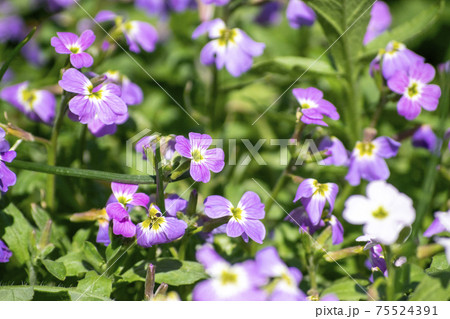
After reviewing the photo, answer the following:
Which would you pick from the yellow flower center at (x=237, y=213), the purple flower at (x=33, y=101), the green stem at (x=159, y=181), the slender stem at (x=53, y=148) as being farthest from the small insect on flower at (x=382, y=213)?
the purple flower at (x=33, y=101)

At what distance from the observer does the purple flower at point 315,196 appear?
2008 millimetres

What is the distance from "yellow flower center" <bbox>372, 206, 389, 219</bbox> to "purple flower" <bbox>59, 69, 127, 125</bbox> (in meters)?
0.97

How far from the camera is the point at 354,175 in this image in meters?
2.26

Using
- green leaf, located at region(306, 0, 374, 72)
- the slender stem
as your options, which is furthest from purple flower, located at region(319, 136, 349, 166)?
the slender stem

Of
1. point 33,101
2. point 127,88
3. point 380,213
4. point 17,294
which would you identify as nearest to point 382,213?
point 380,213

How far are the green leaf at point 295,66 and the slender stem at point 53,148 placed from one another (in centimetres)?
93

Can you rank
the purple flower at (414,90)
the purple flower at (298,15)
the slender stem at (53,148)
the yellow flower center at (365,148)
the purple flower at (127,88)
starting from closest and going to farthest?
the slender stem at (53,148), the purple flower at (414,90), the yellow flower center at (365,148), the purple flower at (127,88), the purple flower at (298,15)

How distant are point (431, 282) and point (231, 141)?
149cm

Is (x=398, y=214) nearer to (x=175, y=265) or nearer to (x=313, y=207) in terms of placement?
(x=313, y=207)

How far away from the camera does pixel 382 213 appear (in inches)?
68.2

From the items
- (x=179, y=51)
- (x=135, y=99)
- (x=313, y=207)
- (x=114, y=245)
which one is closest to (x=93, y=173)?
(x=114, y=245)

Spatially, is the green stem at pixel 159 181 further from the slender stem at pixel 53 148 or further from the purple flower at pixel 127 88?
the purple flower at pixel 127 88

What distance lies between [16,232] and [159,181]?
67 centimetres

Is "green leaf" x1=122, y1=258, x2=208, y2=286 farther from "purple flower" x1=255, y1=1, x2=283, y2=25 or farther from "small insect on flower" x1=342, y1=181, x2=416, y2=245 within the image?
"purple flower" x1=255, y1=1, x2=283, y2=25
